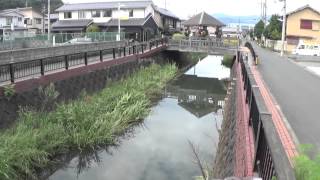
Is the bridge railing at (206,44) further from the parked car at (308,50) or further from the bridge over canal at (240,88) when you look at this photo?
the parked car at (308,50)

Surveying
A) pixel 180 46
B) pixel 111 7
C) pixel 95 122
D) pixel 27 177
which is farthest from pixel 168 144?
pixel 111 7

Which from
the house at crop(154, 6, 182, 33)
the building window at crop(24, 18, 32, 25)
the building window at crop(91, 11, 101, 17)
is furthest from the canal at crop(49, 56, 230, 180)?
the building window at crop(24, 18, 32, 25)

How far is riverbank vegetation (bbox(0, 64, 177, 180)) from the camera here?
10.3 meters

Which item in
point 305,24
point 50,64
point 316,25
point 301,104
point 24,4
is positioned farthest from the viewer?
point 24,4

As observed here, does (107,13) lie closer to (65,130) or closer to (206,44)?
(206,44)

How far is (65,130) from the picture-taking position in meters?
13.4

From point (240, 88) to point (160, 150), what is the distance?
364cm

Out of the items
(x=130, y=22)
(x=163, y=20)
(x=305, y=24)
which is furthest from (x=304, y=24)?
(x=130, y=22)

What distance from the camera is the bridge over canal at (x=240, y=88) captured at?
4609 mm

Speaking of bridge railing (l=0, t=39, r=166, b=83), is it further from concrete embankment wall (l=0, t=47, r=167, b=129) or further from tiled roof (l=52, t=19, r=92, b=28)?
tiled roof (l=52, t=19, r=92, b=28)

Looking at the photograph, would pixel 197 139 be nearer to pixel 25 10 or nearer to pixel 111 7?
pixel 111 7

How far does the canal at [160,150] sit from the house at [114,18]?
3695 centimetres

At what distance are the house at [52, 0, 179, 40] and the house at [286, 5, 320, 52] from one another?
817 inches

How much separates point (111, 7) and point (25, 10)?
29731mm
